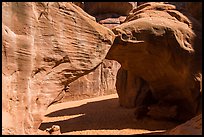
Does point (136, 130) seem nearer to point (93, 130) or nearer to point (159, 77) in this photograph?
point (93, 130)

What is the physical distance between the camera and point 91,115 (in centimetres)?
1257

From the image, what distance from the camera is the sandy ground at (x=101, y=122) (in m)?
9.84

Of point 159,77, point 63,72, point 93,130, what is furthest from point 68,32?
point 159,77

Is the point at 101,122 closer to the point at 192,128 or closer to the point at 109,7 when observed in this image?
the point at 192,128

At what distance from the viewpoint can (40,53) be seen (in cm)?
734

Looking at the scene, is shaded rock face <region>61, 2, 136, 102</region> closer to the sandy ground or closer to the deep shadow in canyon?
the sandy ground

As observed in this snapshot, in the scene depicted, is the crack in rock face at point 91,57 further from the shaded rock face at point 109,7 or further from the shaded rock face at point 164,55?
the shaded rock face at point 109,7

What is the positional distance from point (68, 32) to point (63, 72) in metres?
1.05

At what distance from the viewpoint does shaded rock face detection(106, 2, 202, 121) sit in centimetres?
1006

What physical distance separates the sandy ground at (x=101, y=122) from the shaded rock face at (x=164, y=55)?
0.72 metres

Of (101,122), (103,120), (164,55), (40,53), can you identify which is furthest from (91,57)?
(103,120)

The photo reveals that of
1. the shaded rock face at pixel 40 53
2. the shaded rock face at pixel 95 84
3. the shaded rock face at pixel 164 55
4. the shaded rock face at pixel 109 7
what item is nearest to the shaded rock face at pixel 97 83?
the shaded rock face at pixel 95 84

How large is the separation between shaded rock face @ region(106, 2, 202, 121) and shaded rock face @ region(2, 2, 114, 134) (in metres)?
1.78

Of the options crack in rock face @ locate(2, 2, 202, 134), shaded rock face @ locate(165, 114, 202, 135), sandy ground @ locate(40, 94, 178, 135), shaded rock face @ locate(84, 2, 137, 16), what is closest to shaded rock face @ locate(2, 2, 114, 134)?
crack in rock face @ locate(2, 2, 202, 134)
